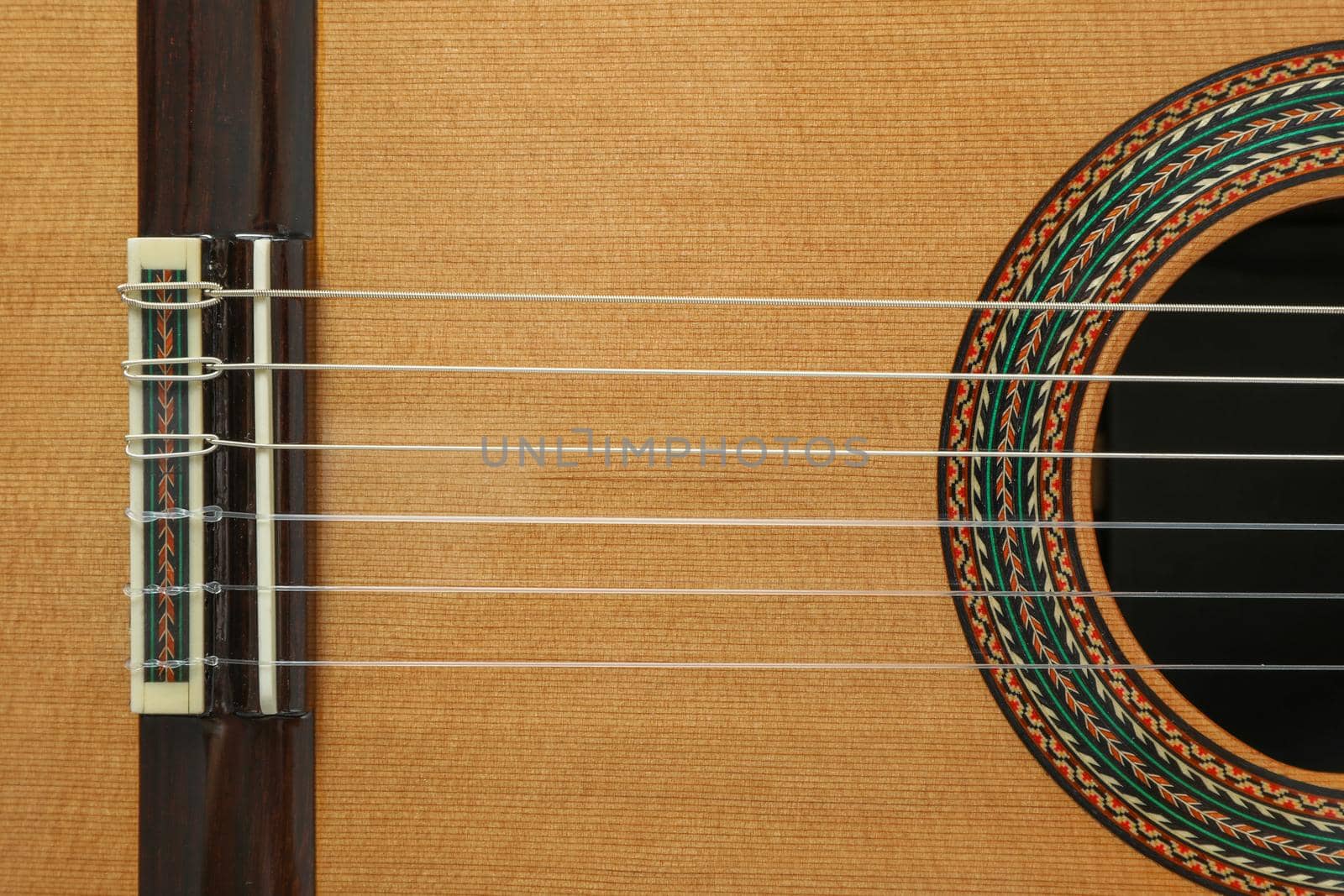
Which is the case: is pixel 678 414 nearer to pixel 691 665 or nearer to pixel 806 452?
pixel 806 452

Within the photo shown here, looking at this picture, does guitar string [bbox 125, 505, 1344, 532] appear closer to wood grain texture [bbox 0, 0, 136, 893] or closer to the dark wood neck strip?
the dark wood neck strip

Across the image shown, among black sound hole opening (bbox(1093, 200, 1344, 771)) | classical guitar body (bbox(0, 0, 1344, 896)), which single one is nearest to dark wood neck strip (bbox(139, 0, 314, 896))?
classical guitar body (bbox(0, 0, 1344, 896))

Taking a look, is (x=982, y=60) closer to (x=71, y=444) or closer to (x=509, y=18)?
(x=509, y=18)

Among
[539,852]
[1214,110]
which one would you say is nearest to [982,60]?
[1214,110]

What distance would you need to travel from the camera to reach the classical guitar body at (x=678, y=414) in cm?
78

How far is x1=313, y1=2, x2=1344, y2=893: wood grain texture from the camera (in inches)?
30.8

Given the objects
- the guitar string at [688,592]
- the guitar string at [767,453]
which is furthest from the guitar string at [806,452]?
the guitar string at [688,592]

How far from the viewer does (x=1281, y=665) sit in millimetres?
825

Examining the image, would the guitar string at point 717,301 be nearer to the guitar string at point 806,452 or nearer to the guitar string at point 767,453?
the guitar string at point 767,453

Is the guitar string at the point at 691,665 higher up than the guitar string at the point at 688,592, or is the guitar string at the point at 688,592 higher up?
the guitar string at the point at 688,592

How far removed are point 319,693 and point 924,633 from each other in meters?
0.51

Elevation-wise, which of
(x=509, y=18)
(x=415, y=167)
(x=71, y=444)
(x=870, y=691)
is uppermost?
(x=509, y=18)

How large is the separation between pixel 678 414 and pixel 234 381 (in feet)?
1.16

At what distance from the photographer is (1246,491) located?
827 millimetres
